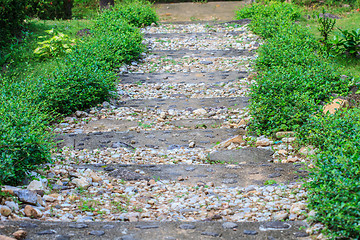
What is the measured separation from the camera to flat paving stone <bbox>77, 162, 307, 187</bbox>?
4.01 m

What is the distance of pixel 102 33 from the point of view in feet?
31.7

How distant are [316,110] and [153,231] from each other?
3056 millimetres

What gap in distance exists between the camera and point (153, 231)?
2939 millimetres

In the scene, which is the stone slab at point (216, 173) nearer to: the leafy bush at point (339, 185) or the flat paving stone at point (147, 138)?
the leafy bush at point (339, 185)

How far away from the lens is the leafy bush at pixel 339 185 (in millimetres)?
2740

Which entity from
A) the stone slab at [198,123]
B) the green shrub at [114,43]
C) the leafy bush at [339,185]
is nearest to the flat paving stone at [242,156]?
the leafy bush at [339,185]

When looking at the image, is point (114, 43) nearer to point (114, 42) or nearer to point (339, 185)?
point (114, 42)

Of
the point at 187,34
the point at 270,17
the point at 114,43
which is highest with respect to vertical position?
the point at 270,17

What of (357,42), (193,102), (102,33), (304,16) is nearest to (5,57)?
(102,33)

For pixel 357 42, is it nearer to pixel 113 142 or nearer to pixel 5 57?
pixel 113 142

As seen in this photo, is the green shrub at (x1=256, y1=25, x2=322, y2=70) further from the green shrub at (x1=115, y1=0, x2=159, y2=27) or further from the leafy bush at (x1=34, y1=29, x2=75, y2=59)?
the green shrub at (x1=115, y1=0, x2=159, y2=27)

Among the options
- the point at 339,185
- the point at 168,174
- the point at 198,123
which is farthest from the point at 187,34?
the point at 339,185

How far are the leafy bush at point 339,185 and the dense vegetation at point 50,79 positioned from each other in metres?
2.56

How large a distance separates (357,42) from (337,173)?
535 centimetres
